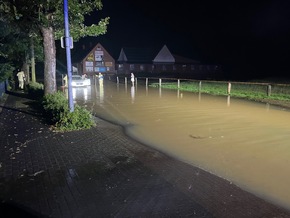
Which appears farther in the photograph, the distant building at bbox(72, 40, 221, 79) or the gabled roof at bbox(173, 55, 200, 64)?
Result: the gabled roof at bbox(173, 55, 200, 64)

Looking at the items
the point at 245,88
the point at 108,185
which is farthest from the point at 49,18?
the point at 245,88

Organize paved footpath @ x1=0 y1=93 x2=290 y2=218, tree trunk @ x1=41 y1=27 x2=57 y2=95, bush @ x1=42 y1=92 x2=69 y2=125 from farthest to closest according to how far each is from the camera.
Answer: tree trunk @ x1=41 y1=27 x2=57 y2=95 < bush @ x1=42 y1=92 x2=69 y2=125 < paved footpath @ x1=0 y1=93 x2=290 y2=218

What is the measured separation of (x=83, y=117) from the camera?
995cm

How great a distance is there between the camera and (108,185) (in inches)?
214

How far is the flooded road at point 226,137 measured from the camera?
6.07 metres

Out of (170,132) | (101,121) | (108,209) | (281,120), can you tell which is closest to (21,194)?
(108,209)

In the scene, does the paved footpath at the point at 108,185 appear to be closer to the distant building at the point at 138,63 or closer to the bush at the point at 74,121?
the bush at the point at 74,121

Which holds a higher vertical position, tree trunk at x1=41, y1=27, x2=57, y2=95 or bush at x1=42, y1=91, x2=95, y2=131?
tree trunk at x1=41, y1=27, x2=57, y2=95

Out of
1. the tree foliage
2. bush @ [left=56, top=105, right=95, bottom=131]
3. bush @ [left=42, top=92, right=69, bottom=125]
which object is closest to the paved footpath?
bush @ [left=56, top=105, right=95, bottom=131]

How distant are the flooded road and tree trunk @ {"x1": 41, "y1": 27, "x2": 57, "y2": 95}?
240 cm

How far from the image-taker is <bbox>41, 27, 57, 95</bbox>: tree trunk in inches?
559

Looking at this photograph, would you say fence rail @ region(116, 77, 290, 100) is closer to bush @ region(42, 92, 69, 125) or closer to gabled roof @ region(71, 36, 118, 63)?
bush @ region(42, 92, 69, 125)

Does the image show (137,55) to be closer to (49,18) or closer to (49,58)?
(49,58)

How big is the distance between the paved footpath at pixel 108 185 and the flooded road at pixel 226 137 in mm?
618
